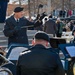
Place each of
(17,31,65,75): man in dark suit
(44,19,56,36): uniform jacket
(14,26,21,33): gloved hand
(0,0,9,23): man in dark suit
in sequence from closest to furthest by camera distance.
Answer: (17,31,65,75): man in dark suit, (14,26,21,33): gloved hand, (44,19,56,36): uniform jacket, (0,0,9,23): man in dark suit

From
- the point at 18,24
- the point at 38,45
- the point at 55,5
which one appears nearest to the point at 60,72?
the point at 38,45

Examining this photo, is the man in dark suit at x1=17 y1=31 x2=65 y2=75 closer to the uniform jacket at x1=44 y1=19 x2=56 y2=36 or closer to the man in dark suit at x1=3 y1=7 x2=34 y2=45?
the man in dark suit at x1=3 y1=7 x2=34 y2=45

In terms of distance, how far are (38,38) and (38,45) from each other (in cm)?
10

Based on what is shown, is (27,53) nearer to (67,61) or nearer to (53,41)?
(67,61)

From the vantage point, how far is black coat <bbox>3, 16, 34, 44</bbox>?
8.61 m

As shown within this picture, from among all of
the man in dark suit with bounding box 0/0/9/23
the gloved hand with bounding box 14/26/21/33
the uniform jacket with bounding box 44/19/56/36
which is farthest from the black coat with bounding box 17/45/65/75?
the man in dark suit with bounding box 0/0/9/23

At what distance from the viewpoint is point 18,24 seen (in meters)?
8.69

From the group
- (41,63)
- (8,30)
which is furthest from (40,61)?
(8,30)

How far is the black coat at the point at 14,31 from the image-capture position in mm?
8609

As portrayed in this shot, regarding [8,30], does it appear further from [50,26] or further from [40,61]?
[50,26]

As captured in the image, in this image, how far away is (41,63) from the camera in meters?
4.97

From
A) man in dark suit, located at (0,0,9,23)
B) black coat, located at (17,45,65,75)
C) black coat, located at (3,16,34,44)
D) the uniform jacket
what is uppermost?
black coat, located at (17,45,65,75)

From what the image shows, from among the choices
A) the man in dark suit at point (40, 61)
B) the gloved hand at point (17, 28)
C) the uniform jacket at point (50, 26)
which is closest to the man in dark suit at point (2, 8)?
the uniform jacket at point (50, 26)

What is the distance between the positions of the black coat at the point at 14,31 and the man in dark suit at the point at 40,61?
349 centimetres
